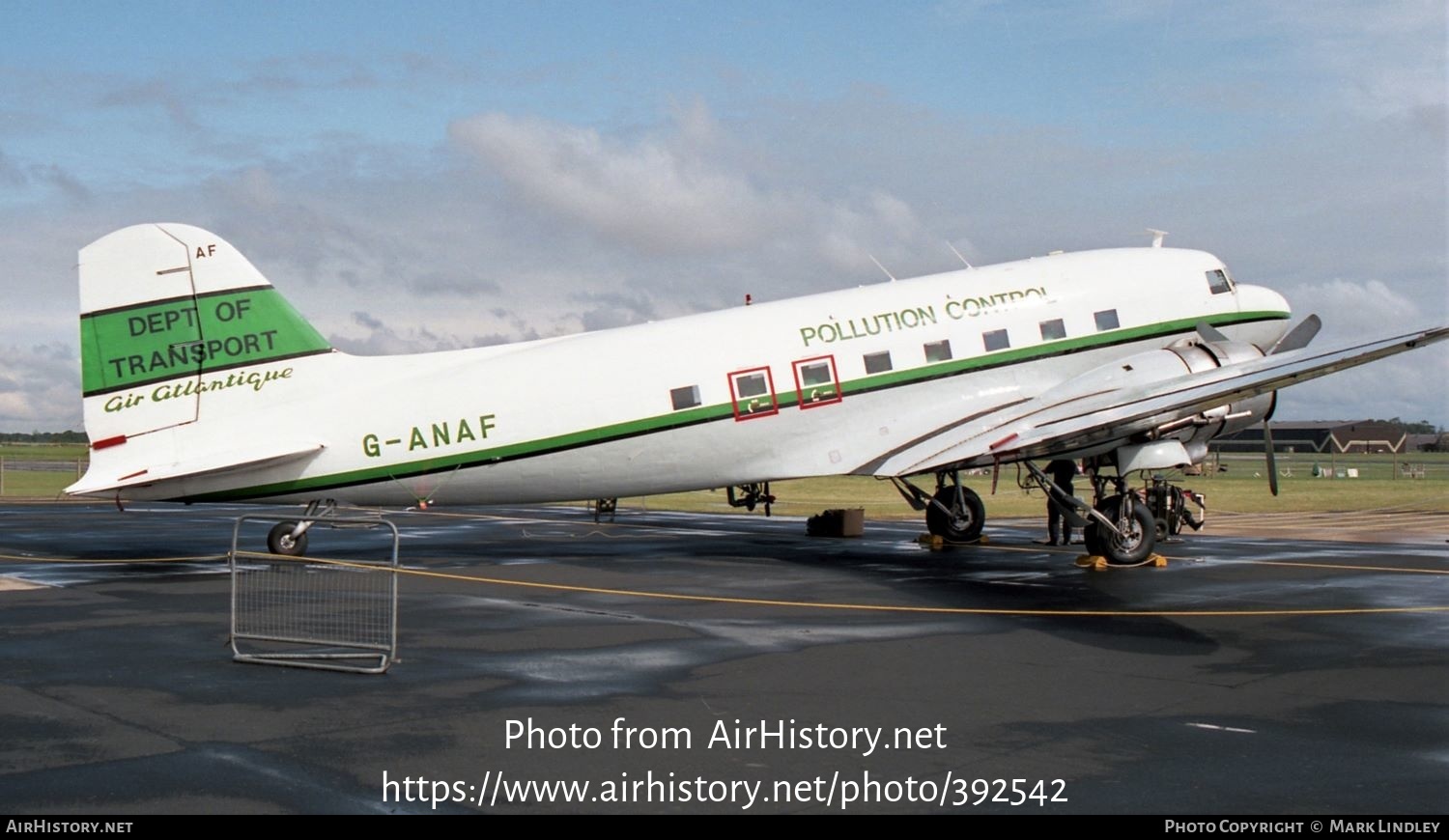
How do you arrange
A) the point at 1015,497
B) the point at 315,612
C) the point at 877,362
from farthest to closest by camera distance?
the point at 1015,497
the point at 877,362
the point at 315,612

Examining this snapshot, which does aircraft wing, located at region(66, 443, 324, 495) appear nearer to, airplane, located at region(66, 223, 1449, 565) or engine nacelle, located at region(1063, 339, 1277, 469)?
airplane, located at region(66, 223, 1449, 565)

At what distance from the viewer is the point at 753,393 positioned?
834 inches

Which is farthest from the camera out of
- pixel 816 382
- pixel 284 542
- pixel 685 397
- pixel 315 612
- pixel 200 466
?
pixel 816 382

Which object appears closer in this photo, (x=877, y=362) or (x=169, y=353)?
(x=169, y=353)

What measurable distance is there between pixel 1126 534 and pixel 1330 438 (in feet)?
530

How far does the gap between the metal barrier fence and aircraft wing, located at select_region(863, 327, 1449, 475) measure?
31.0 feet

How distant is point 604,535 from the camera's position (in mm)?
28703

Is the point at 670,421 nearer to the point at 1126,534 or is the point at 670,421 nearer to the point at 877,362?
the point at 877,362

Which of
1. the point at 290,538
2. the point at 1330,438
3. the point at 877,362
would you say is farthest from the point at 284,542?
the point at 1330,438

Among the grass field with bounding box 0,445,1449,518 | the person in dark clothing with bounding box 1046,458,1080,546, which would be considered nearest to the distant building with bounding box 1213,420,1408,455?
the grass field with bounding box 0,445,1449,518

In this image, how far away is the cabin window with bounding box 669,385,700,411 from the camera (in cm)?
2077

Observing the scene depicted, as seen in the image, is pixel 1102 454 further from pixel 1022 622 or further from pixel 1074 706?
pixel 1074 706

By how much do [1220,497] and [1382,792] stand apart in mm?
50579

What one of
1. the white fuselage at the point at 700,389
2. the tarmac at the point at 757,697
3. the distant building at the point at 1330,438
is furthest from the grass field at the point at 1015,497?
the distant building at the point at 1330,438
